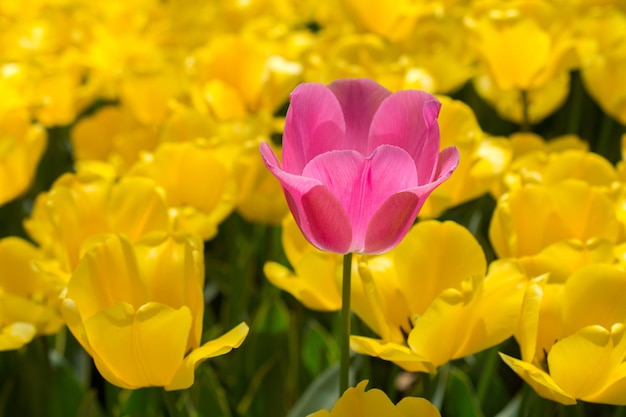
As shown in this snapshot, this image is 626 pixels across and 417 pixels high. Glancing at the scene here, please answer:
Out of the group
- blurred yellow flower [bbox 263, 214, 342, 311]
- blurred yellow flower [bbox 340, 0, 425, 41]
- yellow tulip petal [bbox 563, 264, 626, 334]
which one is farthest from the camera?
blurred yellow flower [bbox 340, 0, 425, 41]

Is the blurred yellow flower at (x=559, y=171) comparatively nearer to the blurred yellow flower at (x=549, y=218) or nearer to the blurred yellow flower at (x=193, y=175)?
the blurred yellow flower at (x=549, y=218)

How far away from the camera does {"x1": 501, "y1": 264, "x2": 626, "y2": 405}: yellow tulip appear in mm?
→ 707

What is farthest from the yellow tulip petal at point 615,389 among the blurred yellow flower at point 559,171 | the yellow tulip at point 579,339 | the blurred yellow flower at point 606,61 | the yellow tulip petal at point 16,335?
the blurred yellow flower at point 606,61

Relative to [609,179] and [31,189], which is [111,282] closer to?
[609,179]

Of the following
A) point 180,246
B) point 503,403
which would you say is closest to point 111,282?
point 180,246

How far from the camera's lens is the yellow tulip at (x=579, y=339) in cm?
71

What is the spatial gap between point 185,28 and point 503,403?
127 centimetres

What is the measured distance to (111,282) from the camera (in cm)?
80

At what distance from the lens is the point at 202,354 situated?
731 millimetres

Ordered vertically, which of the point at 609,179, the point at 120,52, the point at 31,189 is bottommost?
the point at 31,189

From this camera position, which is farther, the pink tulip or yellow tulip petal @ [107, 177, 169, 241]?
yellow tulip petal @ [107, 177, 169, 241]

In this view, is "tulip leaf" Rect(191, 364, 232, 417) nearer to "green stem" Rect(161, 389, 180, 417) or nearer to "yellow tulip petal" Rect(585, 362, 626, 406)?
"green stem" Rect(161, 389, 180, 417)

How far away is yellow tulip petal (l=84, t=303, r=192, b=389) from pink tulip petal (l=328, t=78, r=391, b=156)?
198 millimetres

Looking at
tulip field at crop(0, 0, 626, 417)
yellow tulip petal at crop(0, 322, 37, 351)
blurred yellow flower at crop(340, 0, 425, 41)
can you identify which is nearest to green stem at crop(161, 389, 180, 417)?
tulip field at crop(0, 0, 626, 417)
